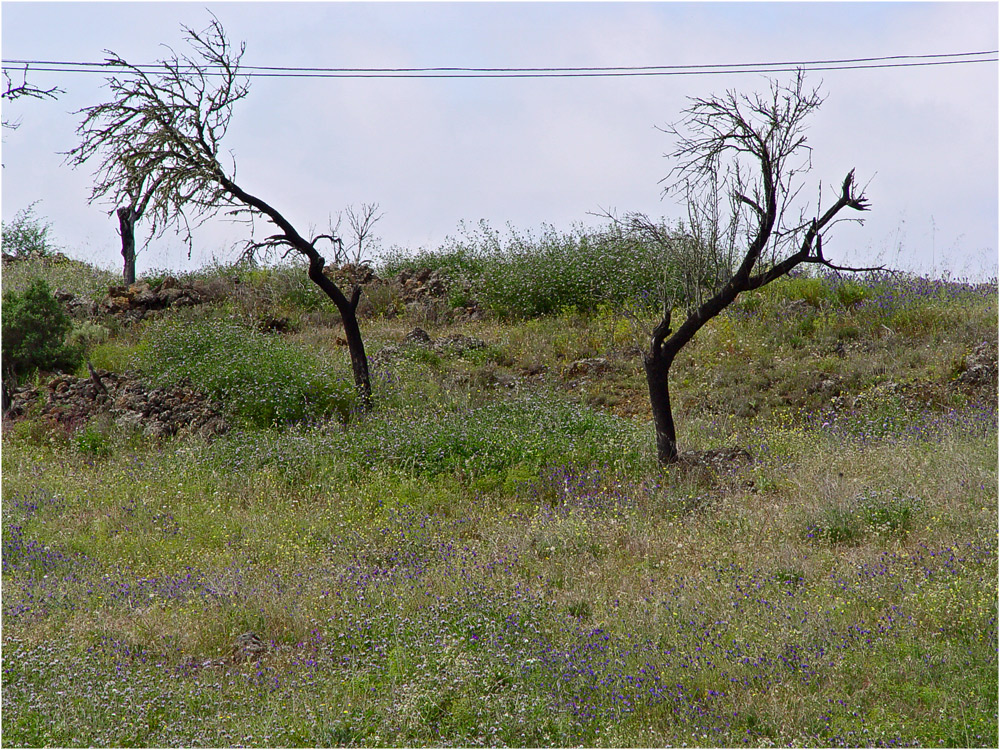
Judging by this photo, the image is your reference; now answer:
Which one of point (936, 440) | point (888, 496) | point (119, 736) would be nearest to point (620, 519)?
point (888, 496)

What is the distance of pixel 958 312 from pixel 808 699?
10122 mm

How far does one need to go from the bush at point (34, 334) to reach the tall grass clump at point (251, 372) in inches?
47.8

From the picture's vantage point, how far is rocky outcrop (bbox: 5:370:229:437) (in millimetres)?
10086

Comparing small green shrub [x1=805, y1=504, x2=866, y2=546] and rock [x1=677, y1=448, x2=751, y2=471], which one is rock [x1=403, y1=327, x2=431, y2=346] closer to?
rock [x1=677, y1=448, x2=751, y2=471]

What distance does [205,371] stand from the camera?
11.2 m

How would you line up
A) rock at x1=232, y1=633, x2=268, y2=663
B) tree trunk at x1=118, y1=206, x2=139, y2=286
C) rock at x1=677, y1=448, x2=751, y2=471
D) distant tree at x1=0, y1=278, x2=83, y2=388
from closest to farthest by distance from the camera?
rock at x1=232, y1=633, x2=268, y2=663 < rock at x1=677, y1=448, x2=751, y2=471 < distant tree at x1=0, y1=278, x2=83, y2=388 < tree trunk at x1=118, y1=206, x2=139, y2=286

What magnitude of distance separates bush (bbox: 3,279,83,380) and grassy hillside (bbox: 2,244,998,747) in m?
1.55

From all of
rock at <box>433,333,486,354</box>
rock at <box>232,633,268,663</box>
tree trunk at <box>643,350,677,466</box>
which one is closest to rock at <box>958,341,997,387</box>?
tree trunk at <box>643,350,677,466</box>

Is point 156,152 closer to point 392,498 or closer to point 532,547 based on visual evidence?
point 392,498

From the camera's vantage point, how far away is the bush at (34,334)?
40.4 ft

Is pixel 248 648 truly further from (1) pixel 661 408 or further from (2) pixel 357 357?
(2) pixel 357 357

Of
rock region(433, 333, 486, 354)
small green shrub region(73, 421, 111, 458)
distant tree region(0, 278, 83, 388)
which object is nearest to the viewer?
small green shrub region(73, 421, 111, 458)

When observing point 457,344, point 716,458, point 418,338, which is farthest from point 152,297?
point 716,458

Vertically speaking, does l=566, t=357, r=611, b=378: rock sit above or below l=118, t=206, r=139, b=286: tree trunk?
below
